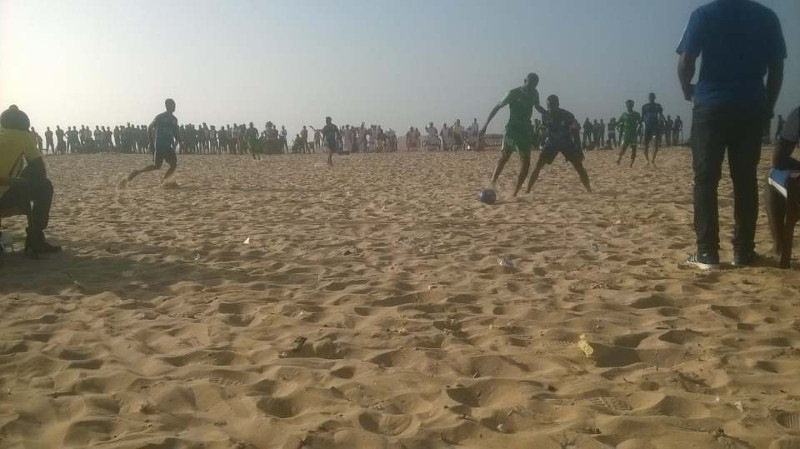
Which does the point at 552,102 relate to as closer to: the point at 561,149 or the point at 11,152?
the point at 561,149

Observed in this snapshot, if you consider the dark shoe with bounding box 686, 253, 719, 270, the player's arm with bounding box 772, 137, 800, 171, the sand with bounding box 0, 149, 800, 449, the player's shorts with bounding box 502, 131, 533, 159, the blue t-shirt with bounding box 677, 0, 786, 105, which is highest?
the blue t-shirt with bounding box 677, 0, 786, 105

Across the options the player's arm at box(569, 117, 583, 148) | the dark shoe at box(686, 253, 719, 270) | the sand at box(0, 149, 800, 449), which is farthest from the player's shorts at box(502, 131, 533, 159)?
the dark shoe at box(686, 253, 719, 270)

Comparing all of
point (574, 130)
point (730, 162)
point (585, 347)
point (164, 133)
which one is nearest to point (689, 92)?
point (730, 162)

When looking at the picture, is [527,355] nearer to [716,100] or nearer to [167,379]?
[167,379]

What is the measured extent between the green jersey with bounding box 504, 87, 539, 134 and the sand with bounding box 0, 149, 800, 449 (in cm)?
335

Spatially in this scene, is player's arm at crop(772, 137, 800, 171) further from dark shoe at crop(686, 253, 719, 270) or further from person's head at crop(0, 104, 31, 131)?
person's head at crop(0, 104, 31, 131)

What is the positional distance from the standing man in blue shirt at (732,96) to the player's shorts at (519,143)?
197 inches

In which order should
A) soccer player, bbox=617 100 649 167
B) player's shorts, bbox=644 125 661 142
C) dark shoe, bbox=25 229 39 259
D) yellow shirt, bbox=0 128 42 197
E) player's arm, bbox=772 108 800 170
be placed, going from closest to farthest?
player's arm, bbox=772 108 800 170
yellow shirt, bbox=0 128 42 197
dark shoe, bbox=25 229 39 259
player's shorts, bbox=644 125 661 142
soccer player, bbox=617 100 649 167

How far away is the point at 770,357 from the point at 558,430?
50.0 inches

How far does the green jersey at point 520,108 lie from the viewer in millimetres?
9359

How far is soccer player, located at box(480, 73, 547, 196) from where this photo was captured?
9.28 metres

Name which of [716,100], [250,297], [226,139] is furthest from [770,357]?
[226,139]

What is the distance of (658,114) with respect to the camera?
15.4 meters

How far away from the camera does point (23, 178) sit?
223 inches
